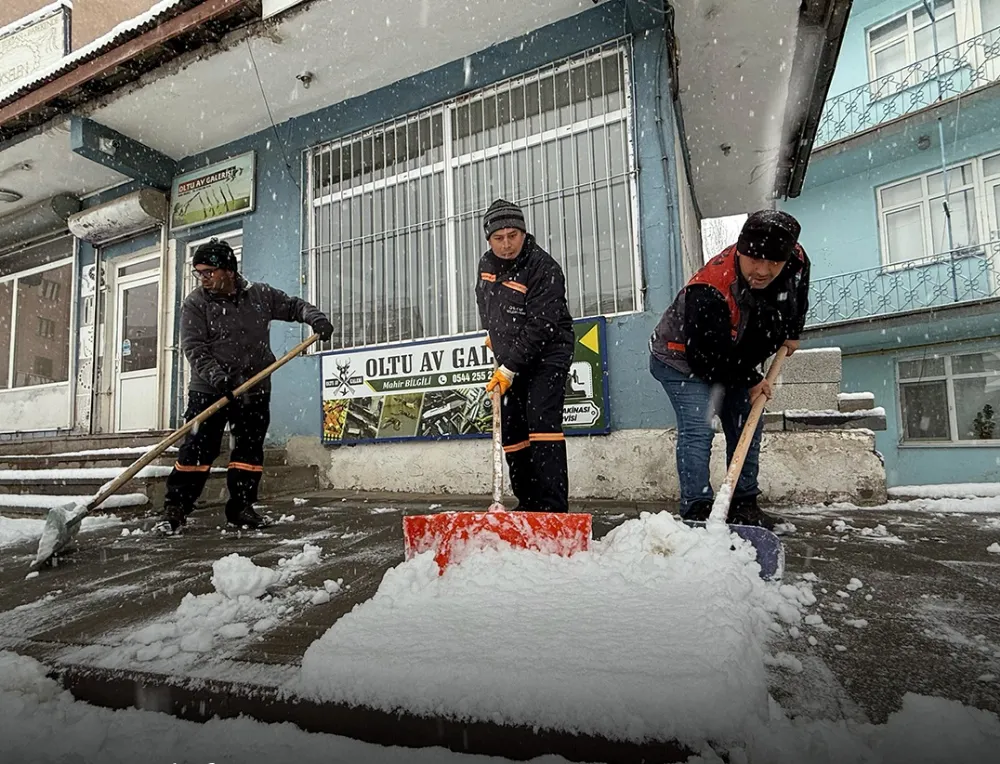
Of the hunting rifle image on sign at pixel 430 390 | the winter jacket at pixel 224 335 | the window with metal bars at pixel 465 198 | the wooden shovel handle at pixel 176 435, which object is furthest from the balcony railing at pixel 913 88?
the wooden shovel handle at pixel 176 435

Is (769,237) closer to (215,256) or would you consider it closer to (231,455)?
(215,256)

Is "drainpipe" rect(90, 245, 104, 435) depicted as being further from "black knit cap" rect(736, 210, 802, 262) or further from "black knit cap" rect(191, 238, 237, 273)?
"black knit cap" rect(736, 210, 802, 262)

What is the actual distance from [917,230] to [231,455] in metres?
12.3

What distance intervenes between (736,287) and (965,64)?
11.2 m

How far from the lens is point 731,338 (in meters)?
2.38

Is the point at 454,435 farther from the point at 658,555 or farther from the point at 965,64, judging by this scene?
the point at 965,64

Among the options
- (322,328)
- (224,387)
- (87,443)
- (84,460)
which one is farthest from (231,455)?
(87,443)

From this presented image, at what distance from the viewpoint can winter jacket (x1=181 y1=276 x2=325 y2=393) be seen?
3.39 meters

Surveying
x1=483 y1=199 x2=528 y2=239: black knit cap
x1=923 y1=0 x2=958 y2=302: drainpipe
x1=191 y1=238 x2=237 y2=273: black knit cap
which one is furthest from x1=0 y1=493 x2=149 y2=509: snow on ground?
x1=923 y1=0 x2=958 y2=302: drainpipe

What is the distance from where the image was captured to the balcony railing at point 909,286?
9.36 meters

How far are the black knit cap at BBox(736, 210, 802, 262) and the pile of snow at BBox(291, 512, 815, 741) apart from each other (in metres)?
1.18

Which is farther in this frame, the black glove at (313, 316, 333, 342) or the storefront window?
the storefront window

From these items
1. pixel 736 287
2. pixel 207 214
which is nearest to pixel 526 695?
pixel 736 287

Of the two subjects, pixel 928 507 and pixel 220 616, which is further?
pixel 928 507
